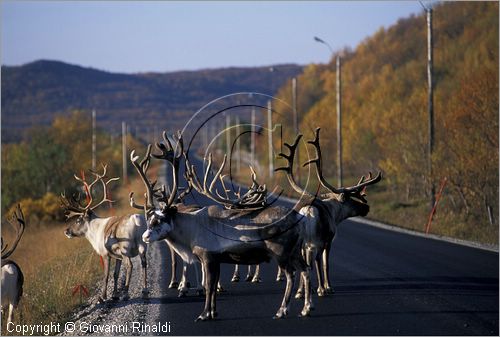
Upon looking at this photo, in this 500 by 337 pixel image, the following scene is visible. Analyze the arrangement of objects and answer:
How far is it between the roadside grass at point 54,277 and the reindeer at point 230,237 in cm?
268

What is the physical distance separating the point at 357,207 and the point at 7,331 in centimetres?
690

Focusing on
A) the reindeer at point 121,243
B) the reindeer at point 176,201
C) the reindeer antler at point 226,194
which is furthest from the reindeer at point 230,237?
the reindeer at point 121,243

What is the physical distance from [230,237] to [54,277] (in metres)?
8.29

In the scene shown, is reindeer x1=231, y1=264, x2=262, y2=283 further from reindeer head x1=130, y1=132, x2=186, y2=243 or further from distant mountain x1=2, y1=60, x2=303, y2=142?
distant mountain x1=2, y1=60, x2=303, y2=142

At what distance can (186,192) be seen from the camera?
15828 mm

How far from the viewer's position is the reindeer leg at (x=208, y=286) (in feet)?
43.2

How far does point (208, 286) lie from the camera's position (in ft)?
43.2

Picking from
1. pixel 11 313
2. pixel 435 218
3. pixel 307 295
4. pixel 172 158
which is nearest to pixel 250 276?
pixel 172 158

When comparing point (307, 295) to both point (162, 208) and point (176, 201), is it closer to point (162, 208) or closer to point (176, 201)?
point (162, 208)

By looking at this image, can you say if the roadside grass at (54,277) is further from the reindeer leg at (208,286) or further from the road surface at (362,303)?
the reindeer leg at (208,286)

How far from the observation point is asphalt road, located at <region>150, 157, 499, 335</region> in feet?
41.3

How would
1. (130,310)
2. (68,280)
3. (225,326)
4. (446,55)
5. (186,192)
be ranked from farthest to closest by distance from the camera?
(446,55), (68,280), (186,192), (130,310), (225,326)

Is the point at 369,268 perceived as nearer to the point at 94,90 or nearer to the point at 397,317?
the point at 397,317

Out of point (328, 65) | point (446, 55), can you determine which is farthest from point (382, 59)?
point (446, 55)
